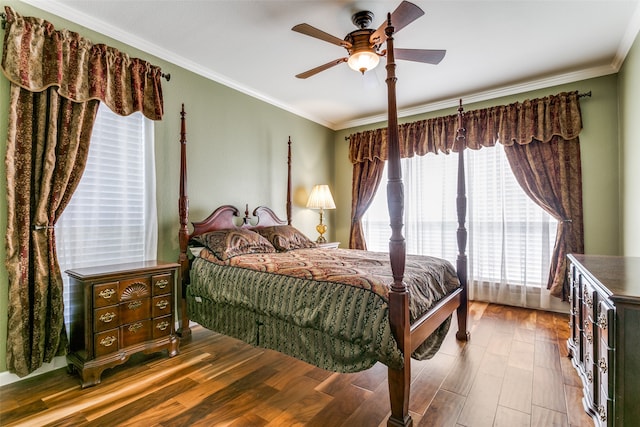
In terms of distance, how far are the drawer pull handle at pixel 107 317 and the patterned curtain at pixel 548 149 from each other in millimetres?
4140

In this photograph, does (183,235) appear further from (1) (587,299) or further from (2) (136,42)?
(1) (587,299)

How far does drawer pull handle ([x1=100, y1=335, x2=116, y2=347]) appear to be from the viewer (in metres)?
2.12

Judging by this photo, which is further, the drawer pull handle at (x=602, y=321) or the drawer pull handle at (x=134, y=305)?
the drawer pull handle at (x=134, y=305)

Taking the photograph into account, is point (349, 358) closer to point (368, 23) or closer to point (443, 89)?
point (368, 23)

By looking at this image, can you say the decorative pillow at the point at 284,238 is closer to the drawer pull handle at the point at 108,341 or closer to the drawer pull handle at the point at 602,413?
the drawer pull handle at the point at 108,341

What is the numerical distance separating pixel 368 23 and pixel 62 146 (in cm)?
247

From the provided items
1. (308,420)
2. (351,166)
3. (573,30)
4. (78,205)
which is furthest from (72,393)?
(573,30)

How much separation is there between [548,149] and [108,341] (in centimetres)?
461

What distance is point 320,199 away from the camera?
444cm

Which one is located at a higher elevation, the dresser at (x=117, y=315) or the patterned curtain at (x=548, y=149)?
the patterned curtain at (x=548, y=149)

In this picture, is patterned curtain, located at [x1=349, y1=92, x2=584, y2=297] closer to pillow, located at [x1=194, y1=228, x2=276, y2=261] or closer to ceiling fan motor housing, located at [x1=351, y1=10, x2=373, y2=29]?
ceiling fan motor housing, located at [x1=351, y1=10, x2=373, y2=29]

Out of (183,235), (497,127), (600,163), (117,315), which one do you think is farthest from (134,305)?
(600,163)

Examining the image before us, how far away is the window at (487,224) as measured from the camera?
12.1 feet

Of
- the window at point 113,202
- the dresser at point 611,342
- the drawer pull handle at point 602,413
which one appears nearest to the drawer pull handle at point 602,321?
the dresser at point 611,342
